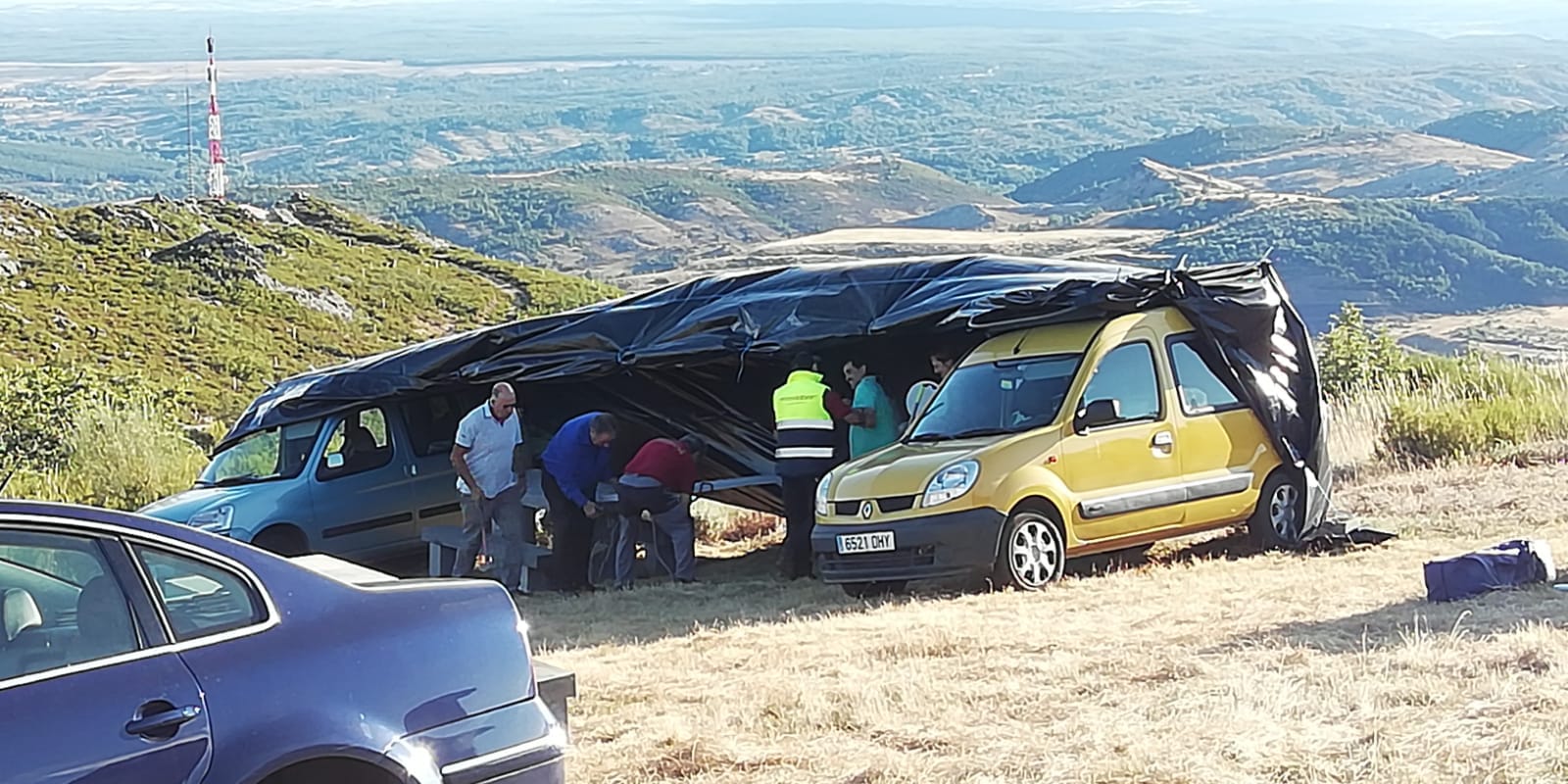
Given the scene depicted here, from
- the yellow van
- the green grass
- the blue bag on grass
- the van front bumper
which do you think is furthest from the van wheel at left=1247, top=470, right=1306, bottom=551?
the green grass

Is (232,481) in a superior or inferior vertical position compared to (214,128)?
superior

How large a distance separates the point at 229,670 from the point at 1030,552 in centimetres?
745

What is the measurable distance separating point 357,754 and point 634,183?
182189 millimetres

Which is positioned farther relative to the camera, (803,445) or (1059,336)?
(803,445)

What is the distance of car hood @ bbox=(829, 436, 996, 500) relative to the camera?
38.0ft

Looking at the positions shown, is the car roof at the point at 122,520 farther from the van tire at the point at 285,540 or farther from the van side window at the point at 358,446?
the van side window at the point at 358,446

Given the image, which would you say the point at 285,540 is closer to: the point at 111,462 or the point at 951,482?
the point at 951,482

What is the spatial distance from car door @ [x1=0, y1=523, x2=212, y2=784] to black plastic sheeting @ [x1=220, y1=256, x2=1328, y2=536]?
8427mm

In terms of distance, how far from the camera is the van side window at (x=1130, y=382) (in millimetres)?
12180

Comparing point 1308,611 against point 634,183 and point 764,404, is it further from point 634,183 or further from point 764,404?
point 634,183

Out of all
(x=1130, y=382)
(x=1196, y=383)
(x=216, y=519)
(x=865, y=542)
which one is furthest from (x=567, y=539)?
(x=1196, y=383)

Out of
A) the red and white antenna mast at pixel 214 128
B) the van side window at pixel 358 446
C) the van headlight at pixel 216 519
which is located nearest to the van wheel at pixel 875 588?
the van side window at pixel 358 446

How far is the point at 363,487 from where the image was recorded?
48.7 ft

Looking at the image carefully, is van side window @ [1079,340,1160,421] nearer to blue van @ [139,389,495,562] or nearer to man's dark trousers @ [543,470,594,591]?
man's dark trousers @ [543,470,594,591]
